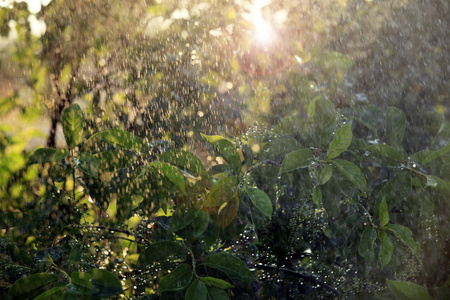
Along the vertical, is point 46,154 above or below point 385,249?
above

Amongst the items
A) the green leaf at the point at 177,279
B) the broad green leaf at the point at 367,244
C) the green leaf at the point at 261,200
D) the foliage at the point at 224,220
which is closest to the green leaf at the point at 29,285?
the foliage at the point at 224,220

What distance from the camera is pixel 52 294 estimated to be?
388 millimetres

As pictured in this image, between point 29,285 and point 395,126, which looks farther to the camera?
point 395,126

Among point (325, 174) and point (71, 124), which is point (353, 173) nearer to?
point (325, 174)

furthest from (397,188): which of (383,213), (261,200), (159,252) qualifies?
(159,252)

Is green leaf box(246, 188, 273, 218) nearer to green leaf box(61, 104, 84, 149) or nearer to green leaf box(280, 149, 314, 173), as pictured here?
green leaf box(280, 149, 314, 173)

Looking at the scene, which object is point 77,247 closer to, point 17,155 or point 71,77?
point 17,155

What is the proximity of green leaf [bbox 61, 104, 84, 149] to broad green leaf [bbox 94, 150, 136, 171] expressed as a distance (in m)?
0.03

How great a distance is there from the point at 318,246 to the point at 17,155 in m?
0.59

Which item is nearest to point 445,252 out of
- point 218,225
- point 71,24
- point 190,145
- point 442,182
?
point 442,182

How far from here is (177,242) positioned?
448mm

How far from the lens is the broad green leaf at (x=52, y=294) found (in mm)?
381

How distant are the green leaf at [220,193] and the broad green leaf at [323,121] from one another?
111mm

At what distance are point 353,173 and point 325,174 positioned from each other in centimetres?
3
